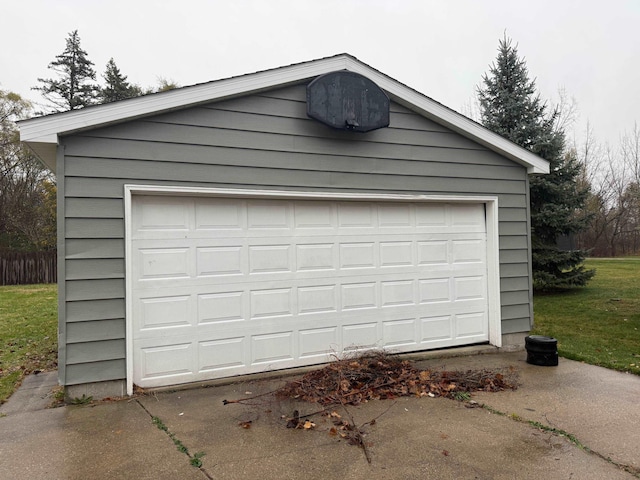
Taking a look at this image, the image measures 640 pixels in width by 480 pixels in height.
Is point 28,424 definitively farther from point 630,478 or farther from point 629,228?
point 629,228

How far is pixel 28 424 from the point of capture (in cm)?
355

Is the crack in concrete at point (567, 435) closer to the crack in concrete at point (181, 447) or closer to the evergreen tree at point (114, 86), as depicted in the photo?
the crack in concrete at point (181, 447)

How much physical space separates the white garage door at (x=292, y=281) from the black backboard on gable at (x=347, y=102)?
3.17 ft

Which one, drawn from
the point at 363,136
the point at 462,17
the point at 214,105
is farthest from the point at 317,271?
the point at 462,17

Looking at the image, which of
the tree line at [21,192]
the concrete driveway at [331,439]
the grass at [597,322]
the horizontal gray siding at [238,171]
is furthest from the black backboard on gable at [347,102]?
the tree line at [21,192]

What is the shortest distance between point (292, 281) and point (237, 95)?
216 cm

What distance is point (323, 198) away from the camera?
198 inches

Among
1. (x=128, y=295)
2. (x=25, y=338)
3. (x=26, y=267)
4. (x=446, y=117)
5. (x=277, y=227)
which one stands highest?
(x=446, y=117)

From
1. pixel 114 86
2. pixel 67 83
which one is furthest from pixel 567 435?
pixel 67 83

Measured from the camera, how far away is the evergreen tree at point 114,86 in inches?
1025

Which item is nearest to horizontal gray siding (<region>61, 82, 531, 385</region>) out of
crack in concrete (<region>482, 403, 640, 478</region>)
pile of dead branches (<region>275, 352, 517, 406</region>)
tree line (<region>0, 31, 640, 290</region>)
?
pile of dead branches (<region>275, 352, 517, 406</region>)

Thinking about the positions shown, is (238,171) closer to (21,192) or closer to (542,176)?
(542,176)

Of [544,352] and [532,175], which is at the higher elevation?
[532,175]

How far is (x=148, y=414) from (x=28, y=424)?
96 centimetres
